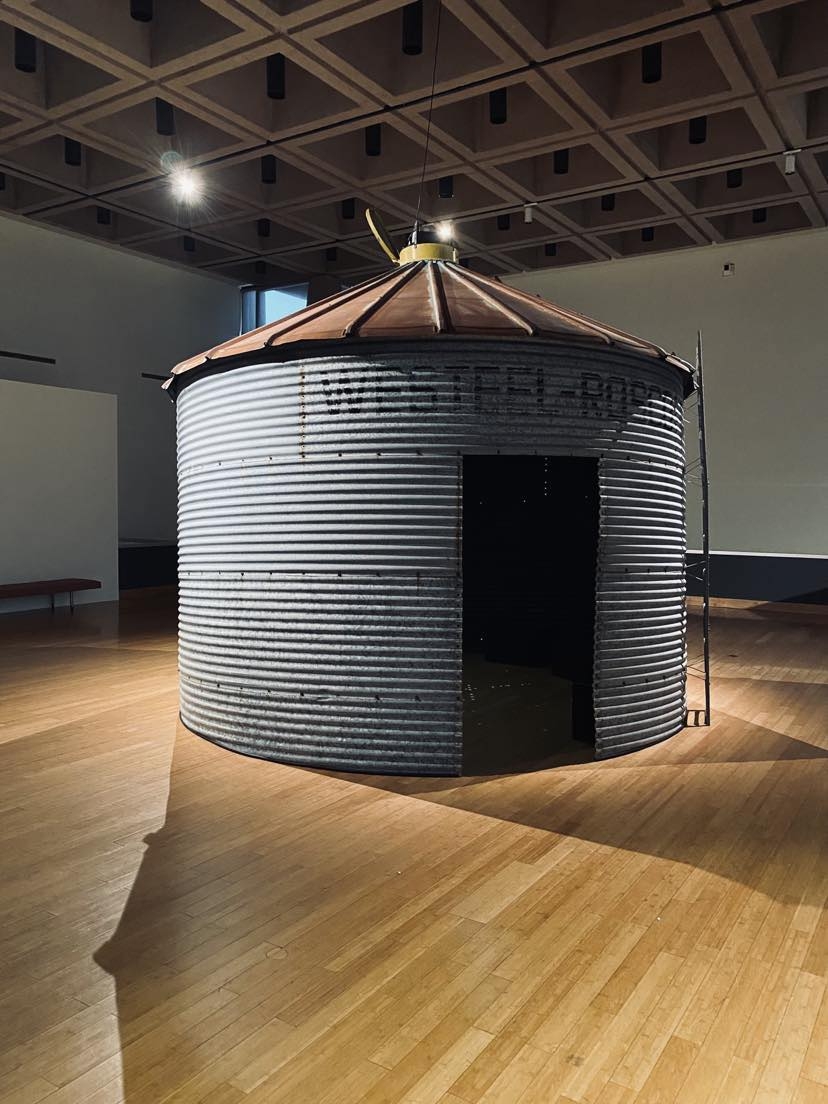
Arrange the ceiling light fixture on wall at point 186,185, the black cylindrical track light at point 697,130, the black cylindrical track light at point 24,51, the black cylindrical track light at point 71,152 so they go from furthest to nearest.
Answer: the ceiling light fixture on wall at point 186,185, the black cylindrical track light at point 71,152, the black cylindrical track light at point 697,130, the black cylindrical track light at point 24,51

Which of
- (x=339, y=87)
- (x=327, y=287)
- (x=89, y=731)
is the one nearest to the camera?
(x=89, y=731)

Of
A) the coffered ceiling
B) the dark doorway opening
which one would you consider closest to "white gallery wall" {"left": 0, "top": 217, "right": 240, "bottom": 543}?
the coffered ceiling

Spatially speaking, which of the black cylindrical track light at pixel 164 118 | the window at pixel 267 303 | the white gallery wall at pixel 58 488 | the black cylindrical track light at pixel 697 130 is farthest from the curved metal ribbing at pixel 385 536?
the window at pixel 267 303

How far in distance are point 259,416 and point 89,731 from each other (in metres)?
2.13

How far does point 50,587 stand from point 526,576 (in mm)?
6123

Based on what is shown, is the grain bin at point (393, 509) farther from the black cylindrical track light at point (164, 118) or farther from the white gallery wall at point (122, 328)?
the white gallery wall at point (122, 328)

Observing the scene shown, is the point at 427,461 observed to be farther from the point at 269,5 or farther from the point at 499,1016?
the point at 269,5

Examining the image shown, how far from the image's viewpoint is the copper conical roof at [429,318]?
13.8 feet

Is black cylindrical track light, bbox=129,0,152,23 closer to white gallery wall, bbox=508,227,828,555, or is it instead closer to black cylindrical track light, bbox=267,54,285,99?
black cylindrical track light, bbox=267,54,285,99

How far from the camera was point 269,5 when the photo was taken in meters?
6.20

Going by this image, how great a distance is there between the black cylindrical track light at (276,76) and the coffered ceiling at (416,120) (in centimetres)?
3

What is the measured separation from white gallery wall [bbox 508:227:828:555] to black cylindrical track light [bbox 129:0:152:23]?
7.42 meters

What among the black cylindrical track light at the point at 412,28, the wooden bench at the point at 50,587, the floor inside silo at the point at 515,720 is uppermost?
the black cylindrical track light at the point at 412,28

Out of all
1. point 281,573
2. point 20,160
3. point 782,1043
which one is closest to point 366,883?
point 782,1043
